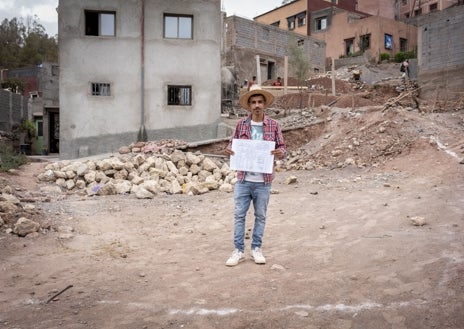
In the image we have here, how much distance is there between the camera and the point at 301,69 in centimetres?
1902

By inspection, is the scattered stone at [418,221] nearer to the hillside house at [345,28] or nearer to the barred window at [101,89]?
the barred window at [101,89]

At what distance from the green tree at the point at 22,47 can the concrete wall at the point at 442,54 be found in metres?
37.9

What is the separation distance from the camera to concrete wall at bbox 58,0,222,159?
15.2m

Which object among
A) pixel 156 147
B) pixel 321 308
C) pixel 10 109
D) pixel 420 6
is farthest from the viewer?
pixel 420 6

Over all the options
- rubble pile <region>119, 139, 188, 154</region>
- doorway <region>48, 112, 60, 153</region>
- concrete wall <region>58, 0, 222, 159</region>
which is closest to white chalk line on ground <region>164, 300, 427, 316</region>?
rubble pile <region>119, 139, 188, 154</region>

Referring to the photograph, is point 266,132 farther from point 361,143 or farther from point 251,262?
point 361,143

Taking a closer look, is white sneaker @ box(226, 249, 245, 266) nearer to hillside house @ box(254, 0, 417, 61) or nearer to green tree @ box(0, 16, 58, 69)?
hillside house @ box(254, 0, 417, 61)

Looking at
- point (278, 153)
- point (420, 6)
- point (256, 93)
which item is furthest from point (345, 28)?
point (278, 153)

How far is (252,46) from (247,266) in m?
27.2

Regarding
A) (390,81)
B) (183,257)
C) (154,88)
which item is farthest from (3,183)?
(390,81)

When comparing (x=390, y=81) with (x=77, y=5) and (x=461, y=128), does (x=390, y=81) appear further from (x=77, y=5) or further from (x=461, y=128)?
(x=77, y=5)

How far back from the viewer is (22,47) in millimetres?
44438

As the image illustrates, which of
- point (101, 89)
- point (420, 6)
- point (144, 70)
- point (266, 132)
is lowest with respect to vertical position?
point (266, 132)

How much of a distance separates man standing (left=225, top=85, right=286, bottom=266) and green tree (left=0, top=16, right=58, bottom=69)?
4437 cm
